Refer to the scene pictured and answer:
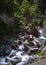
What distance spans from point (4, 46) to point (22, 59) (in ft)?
7.80

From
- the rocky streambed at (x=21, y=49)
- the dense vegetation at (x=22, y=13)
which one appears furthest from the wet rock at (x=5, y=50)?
the dense vegetation at (x=22, y=13)

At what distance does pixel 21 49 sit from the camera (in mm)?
16688

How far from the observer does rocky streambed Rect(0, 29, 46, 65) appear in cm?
1381

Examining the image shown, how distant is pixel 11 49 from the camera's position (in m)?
16.3

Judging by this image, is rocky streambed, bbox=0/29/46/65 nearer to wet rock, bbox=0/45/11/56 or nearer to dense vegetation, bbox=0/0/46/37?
wet rock, bbox=0/45/11/56

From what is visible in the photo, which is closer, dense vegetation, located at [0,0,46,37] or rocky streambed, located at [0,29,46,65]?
rocky streambed, located at [0,29,46,65]

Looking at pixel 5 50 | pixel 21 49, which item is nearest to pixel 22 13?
pixel 21 49

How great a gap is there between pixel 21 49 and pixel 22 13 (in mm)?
8778

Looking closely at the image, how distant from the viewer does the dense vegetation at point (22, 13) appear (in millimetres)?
16594

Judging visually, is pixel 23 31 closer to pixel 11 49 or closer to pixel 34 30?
pixel 34 30

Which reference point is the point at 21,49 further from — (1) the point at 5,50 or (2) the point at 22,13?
(2) the point at 22,13

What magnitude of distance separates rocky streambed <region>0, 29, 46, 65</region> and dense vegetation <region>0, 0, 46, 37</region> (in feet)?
2.67

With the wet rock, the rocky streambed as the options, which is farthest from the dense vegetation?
the wet rock

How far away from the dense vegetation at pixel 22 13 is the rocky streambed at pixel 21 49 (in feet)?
2.67
